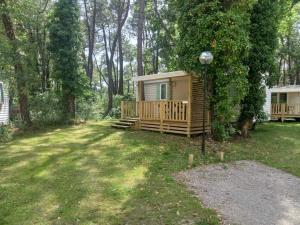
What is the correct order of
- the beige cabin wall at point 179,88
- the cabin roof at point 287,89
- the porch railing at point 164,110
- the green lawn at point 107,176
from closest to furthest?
the green lawn at point 107,176 → the porch railing at point 164,110 → the beige cabin wall at point 179,88 → the cabin roof at point 287,89

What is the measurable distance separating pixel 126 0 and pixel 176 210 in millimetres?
26479

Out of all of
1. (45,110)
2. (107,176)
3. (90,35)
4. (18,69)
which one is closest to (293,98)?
(90,35)

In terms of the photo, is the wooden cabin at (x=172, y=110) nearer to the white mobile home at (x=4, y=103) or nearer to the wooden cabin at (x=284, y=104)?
the white mobile home at (x=4, y=103)

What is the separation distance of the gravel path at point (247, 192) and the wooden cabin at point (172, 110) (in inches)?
155

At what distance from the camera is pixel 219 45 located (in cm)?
1076

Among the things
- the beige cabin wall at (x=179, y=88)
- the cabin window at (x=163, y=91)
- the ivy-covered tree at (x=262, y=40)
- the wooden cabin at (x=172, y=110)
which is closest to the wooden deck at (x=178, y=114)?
the wooden cabin at (x=172, y=110)

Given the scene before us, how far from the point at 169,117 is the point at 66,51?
7.75 m

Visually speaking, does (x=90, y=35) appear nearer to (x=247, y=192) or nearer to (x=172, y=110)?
(x=172, y=110)

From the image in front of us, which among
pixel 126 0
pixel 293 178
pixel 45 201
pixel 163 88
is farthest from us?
pixel 126 0

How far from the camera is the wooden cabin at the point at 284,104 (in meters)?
22.2

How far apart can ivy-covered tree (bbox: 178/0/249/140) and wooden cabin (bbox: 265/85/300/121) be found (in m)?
10.7

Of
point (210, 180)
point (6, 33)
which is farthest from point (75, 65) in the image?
point (210, 180)

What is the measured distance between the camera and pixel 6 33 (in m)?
15.3

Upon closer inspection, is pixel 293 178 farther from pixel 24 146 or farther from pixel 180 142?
pixel 24 146
